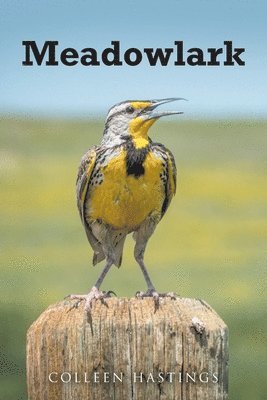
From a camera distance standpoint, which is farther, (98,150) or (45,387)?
(98,150)

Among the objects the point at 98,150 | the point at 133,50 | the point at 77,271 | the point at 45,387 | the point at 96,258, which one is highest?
the point at 77,271

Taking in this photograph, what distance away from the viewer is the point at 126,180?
193 inches

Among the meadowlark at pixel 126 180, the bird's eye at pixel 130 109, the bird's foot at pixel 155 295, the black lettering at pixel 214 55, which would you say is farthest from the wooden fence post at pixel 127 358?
the black lettering at pixel 214 55

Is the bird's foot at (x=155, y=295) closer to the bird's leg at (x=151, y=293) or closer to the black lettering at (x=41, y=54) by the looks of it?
the bird's leg at (x=151, y=293)

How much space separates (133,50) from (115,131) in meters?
0.53

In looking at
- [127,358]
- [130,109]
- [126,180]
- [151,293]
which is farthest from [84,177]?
[127,358]

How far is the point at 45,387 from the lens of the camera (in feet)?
10.9

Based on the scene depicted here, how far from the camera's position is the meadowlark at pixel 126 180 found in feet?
16.1

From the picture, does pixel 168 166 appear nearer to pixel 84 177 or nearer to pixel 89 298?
pixel 84 177

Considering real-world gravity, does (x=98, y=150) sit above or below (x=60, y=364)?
above

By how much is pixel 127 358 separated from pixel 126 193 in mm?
1720

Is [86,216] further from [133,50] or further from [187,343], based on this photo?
[187,343]

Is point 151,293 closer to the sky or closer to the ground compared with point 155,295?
closer to the sky

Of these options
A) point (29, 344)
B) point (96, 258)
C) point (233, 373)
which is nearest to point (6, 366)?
point (233, 373)
